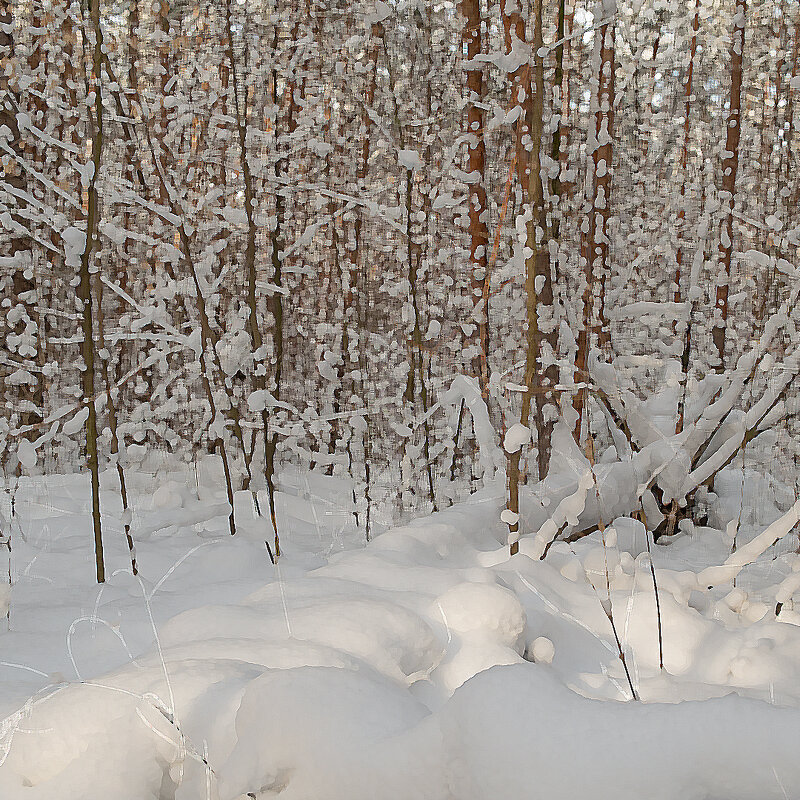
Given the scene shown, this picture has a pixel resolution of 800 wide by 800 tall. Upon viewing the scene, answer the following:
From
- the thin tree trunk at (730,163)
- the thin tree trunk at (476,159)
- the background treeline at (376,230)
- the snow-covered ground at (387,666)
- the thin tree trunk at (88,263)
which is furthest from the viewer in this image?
the thin tree trunk at (730,163)

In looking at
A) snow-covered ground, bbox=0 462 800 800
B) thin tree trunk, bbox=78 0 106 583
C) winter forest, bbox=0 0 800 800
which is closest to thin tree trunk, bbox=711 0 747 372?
winter forest, bbox=0 0 800 800

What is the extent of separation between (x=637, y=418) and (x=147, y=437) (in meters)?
3.35

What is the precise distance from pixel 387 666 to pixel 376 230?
3470 mm

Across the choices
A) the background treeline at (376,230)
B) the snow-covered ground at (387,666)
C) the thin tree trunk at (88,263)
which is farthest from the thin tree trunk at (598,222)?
the thin tree trunk at (88,263)

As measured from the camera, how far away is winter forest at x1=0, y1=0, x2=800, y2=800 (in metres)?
1.11

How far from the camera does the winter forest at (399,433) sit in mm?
1112

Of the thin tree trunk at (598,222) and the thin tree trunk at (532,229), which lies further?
the thin tree trunk at (598,222)

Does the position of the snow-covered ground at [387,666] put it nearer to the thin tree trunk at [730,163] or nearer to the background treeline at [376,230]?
the background treeline at [376,230]

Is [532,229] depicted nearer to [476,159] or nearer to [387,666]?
[476,159]

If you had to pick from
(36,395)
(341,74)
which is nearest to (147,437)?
(36,395)

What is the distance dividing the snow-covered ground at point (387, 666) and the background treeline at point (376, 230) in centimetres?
32

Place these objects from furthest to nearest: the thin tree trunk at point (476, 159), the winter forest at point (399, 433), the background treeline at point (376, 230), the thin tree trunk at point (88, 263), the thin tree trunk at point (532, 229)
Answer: the thin tree trunk at point (476, 159) < the background treeline at point (376, 230) < the thin tree trunk at point (532, 229) < the thin tree trunk at point (88, 263) < the winter forest at point (399, 433)

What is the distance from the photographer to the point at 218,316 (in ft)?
13.4

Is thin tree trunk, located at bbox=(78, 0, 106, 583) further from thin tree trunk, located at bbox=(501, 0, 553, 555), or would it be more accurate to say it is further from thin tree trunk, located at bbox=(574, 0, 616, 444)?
thin tree trunk, located at bbox=(574, 0, 616, 444)
